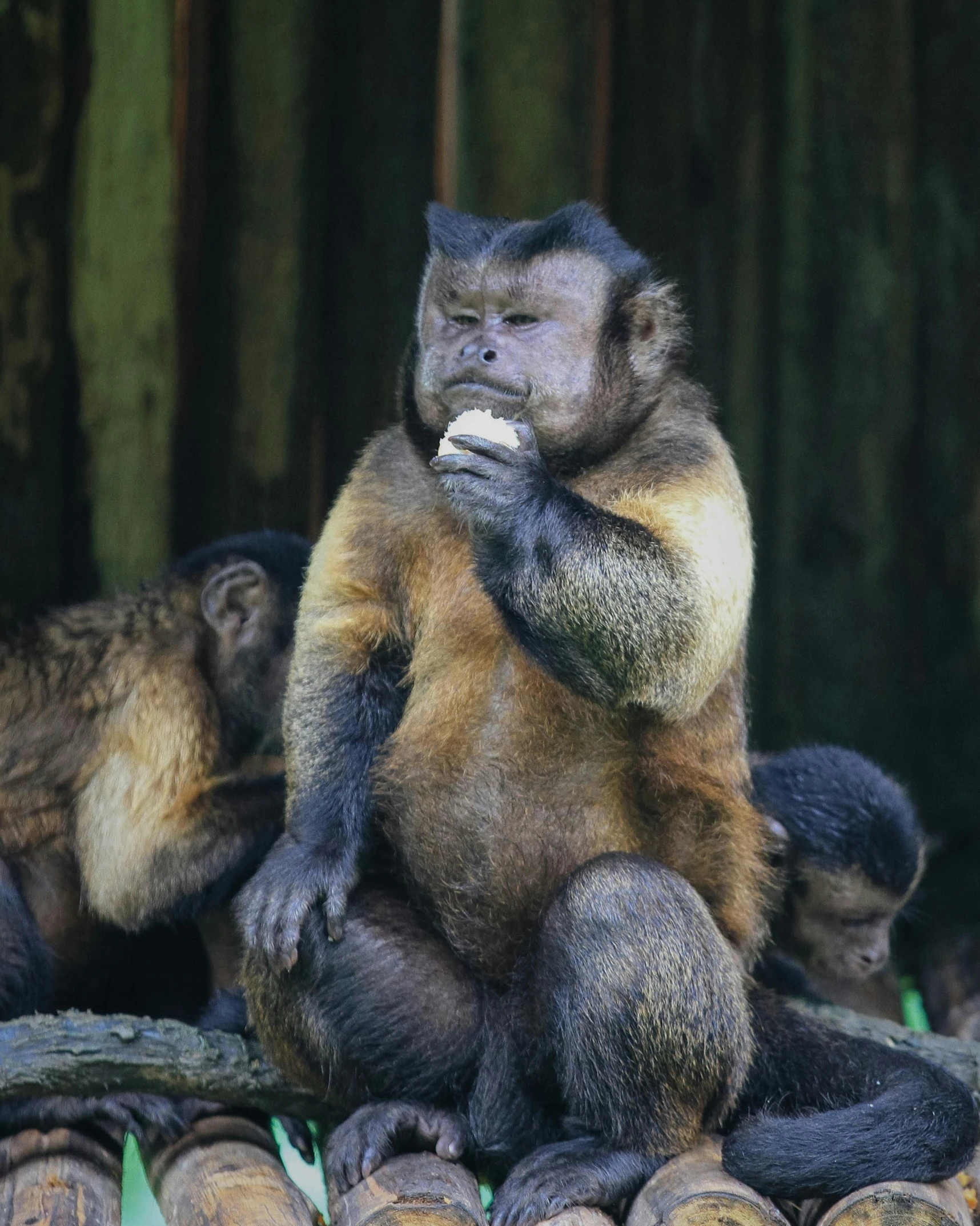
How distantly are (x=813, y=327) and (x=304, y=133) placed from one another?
7.78ft

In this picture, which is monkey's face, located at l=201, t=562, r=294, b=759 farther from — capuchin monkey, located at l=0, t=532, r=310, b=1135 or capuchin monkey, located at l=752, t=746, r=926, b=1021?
capuchin monkey, located at l=752, t=746, r=926, b=1021

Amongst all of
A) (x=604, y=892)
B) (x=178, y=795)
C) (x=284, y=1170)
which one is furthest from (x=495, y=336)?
(x=284, y=1170)

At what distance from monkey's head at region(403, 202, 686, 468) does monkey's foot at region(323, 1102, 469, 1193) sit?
6.43 feet

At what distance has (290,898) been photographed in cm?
488

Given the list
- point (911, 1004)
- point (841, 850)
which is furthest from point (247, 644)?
point (911, 1004)

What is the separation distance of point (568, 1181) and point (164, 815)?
2200 millimetres

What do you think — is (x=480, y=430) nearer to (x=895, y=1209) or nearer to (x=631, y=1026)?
(x=631, y=1026)

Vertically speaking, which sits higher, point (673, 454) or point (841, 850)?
point (673, 454)

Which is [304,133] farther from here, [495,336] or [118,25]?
[495,336]

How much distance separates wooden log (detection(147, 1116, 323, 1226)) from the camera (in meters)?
4.51

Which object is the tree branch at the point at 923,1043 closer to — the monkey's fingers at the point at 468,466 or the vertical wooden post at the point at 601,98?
the monkey's fingers at the point at 468,466

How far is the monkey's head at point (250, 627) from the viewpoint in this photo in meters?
6.55

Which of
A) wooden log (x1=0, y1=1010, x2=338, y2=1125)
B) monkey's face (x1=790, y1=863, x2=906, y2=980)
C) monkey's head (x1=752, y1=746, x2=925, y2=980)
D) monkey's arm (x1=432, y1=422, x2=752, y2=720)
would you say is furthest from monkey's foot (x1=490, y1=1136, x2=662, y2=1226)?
monkey's face (x1=790, y1=863, x2=906, y2=980)

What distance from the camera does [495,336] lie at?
5.02 metres
